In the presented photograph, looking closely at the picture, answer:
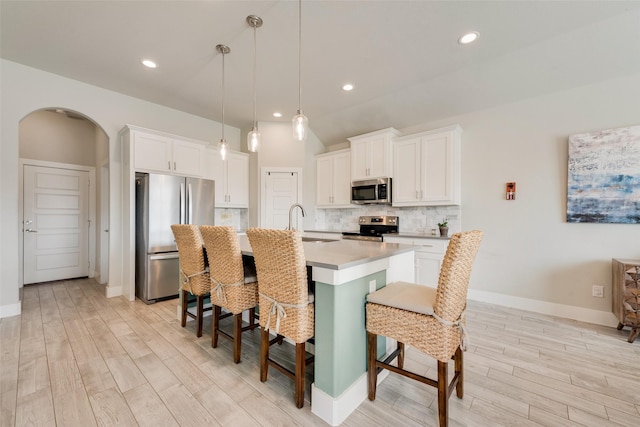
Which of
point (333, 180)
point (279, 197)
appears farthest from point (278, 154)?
point (333, 180)

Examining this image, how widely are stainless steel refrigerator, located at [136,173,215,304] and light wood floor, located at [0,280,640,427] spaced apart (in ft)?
2.40

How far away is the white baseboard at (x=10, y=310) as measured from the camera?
288 cm

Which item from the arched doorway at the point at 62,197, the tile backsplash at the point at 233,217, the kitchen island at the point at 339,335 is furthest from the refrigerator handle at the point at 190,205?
the kitchen island at the point at 339,335

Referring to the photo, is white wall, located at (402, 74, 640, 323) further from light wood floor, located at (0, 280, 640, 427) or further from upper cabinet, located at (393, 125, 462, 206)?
light wood floor, located at (0, 280, 640, 427)

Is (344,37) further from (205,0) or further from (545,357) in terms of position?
(545,357)

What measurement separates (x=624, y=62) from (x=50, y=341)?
6.03 m

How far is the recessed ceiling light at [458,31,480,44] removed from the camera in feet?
8.04

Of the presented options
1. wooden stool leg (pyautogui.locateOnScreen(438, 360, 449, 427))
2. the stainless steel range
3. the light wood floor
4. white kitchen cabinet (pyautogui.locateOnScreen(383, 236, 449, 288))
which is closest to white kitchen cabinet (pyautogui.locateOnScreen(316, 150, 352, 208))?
the stainless steel range

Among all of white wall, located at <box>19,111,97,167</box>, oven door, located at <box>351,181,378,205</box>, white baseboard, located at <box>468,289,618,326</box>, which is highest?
white wall, located at <box>19,111,97,167</box>

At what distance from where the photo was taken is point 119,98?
374 cm

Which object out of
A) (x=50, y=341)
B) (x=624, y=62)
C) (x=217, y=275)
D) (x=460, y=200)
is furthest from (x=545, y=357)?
(x=50, y=341)

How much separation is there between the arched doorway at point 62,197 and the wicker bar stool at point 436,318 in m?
4.57

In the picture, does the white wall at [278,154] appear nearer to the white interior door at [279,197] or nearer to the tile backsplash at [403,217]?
the white interior door at [279,197]

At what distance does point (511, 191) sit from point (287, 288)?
325 centimetres
